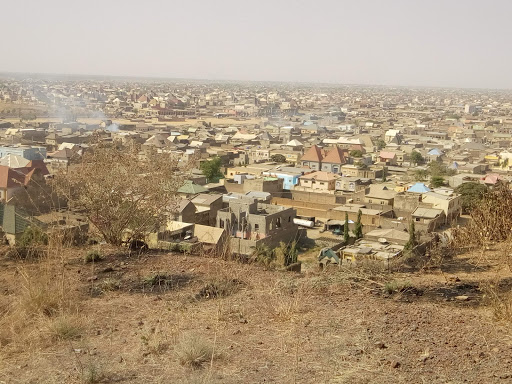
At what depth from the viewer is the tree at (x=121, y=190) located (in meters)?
5.44

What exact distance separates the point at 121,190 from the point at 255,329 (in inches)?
111

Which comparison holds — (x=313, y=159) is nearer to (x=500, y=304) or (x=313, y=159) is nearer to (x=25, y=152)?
(x=25, y=152)

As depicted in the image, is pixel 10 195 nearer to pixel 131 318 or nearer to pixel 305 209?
pixel 305 209

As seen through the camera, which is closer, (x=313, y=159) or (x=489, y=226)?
(x=489, y=226)

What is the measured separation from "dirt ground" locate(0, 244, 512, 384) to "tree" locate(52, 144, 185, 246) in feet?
4.12

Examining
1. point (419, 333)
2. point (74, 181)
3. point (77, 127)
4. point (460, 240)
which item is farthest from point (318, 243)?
point (77, 127)

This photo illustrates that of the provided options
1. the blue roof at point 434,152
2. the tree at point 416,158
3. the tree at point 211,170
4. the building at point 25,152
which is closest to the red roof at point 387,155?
the tree at point 416,158

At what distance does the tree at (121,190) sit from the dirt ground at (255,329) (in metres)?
1.25

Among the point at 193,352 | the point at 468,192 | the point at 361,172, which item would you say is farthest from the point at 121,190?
the point at 361,172

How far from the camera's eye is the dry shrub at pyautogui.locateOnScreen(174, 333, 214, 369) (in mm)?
2621

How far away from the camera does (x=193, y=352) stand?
2623mm

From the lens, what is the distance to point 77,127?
39.8 m

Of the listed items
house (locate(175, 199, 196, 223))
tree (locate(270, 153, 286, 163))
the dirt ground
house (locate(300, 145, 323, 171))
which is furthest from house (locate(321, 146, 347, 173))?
the dirt ground

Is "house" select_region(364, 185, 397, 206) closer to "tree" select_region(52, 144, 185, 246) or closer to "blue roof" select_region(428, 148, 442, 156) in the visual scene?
"blue roof" select_region(428, 148, 442, 156)
